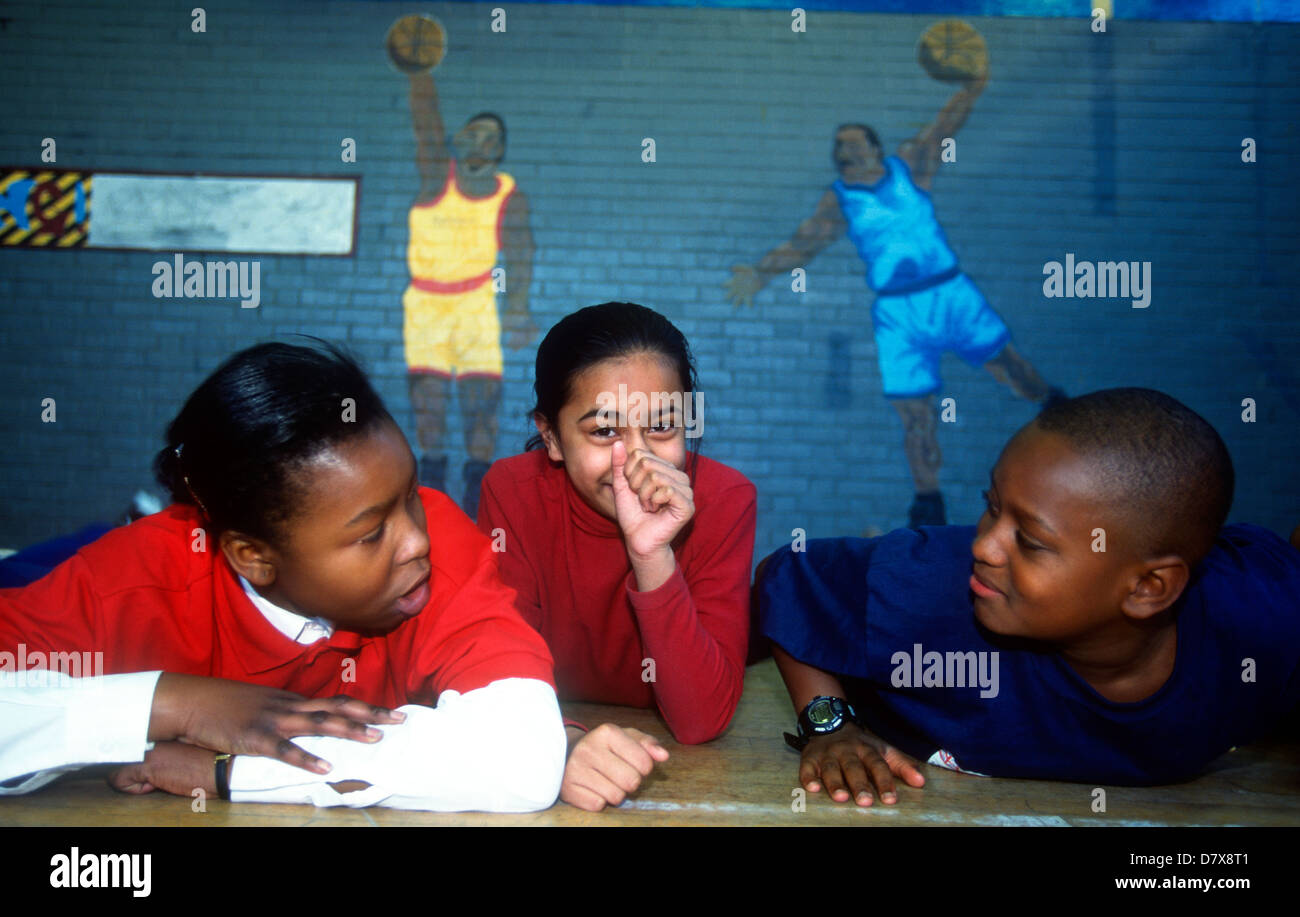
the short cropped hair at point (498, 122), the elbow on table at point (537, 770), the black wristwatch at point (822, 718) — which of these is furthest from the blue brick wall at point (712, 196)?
the elbow on table at point (537, 770)

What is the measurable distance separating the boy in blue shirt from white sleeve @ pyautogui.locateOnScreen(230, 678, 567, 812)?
51 centimetres

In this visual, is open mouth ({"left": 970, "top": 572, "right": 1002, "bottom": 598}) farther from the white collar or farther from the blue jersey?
the blue jersey

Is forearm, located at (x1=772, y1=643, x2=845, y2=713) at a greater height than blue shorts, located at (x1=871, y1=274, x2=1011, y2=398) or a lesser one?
lesser

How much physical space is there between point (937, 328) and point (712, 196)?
4.60 feet

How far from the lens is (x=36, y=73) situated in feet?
16.7

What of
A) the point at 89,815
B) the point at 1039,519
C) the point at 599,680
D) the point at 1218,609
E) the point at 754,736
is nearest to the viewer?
the point at 89,815

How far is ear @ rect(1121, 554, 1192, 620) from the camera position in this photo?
1.56 metres

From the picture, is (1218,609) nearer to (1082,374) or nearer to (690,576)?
(690,576)

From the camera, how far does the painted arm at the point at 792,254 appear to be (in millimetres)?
5082

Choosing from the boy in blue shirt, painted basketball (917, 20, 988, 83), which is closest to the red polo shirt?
the boy in blue shirt

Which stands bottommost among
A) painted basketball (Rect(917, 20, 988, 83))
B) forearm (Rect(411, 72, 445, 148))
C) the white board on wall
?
the white board on wall

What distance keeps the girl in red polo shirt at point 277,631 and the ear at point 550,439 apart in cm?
41

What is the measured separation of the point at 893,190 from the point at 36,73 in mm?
4671

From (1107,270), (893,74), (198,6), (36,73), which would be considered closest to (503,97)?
(198,6)
